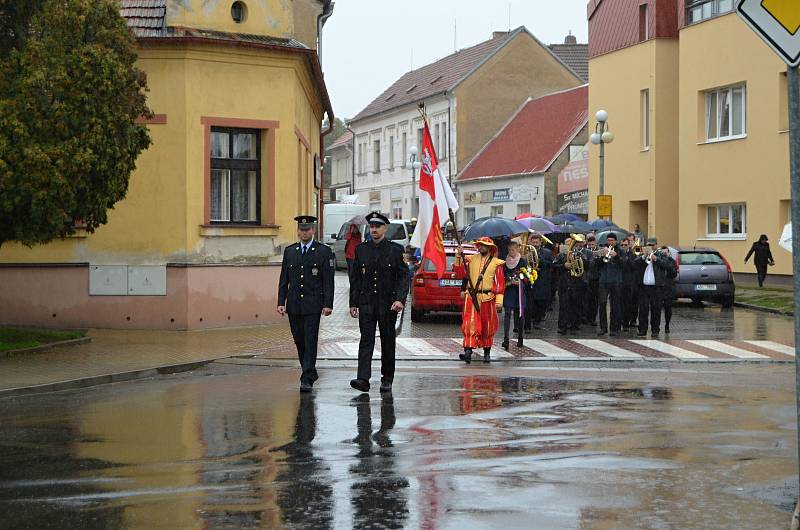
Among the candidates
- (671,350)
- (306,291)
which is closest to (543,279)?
(671,350)

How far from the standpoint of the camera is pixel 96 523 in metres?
6.64

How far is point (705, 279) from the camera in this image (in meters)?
28.2

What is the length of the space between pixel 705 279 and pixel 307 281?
17.1 m

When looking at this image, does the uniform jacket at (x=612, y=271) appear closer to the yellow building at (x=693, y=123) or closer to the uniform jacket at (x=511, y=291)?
the uniform jacket at (x=511, y=291)

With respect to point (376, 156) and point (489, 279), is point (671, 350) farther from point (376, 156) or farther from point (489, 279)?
point (376, 156)

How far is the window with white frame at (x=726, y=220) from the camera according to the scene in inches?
1484

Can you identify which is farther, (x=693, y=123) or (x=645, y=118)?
(x=645, y=118)

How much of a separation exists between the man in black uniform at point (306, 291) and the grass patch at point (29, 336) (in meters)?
5.82

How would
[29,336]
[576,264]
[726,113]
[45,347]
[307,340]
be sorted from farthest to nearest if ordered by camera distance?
[726,113], [576,264], [29,336], [45,347], [307,340]

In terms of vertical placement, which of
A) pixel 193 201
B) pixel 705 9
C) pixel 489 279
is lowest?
pixel 489 279

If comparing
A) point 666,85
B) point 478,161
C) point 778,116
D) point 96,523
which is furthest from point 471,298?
point 478,161

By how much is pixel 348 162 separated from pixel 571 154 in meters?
35.6

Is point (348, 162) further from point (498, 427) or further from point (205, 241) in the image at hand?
point (498, 427)

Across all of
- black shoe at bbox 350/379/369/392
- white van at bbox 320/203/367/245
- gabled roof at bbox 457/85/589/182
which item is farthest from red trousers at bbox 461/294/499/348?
gabled roof at bbox 457/85/589/182
